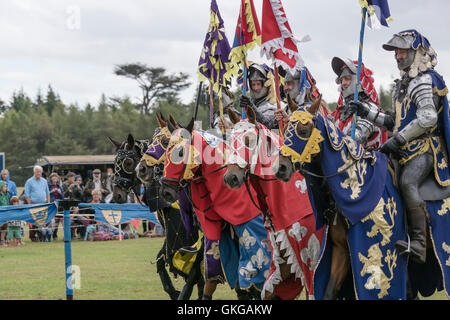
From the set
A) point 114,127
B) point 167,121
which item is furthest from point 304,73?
point 114,127

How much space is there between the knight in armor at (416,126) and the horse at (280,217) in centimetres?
92

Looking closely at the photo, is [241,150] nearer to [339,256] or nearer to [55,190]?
[339,256]

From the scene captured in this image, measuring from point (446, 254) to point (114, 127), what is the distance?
47.4m

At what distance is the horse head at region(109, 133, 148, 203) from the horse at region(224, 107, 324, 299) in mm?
2872

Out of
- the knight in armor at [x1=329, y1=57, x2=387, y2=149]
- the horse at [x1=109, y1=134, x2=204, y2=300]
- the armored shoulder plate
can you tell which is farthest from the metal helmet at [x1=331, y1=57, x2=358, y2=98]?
the horse at [x1=109, y1=134, x2=204, y2=300]

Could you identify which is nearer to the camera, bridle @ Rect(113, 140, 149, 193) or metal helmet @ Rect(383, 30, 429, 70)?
metal helmet @ Rect(383, 30, 429, 70)

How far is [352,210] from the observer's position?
6.09 m

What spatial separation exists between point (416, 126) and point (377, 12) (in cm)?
161

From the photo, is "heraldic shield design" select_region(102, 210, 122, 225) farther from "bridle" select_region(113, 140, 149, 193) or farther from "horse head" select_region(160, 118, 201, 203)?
"horse head" select_region(160, 118, 201, 203)

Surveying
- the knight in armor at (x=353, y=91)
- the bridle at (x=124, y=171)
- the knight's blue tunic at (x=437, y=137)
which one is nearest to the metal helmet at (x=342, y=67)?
the knight in armor at (x=353, y=91)

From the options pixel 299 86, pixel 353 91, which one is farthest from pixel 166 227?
pixel 353 91

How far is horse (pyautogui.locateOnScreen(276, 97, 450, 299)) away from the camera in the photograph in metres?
6.06

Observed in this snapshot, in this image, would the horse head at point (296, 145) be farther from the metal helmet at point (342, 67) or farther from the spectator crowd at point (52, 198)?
the spectator crowd at point (52, 198)

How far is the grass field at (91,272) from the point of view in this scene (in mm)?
10117
